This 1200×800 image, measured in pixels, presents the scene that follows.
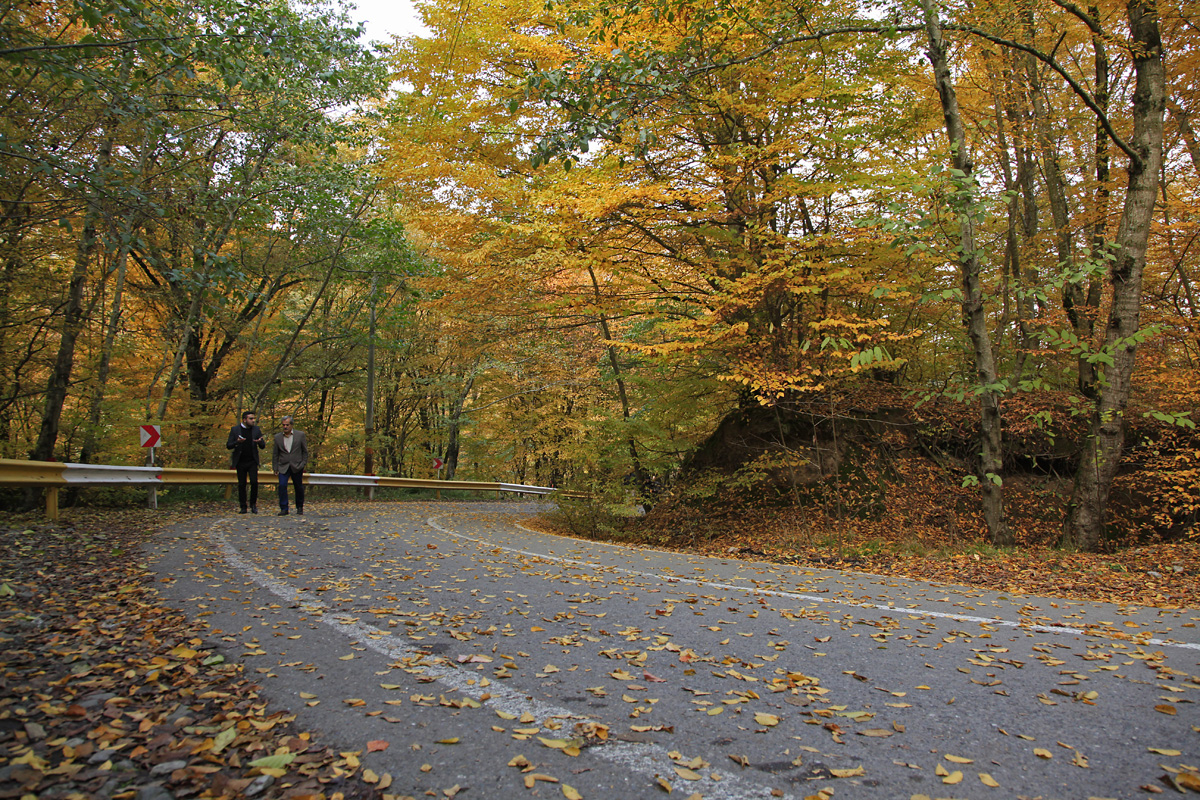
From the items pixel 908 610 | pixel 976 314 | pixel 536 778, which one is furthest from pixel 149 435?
pixel 976 314

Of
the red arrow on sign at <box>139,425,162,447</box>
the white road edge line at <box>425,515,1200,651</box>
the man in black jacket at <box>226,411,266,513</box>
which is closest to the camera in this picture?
the white road edge line at <box>425,515,1200,651</box>

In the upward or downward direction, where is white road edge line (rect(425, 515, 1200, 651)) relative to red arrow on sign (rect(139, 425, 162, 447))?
downward

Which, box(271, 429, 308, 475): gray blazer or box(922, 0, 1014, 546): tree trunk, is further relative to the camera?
box(271, 429, 308, 475): gray blazer

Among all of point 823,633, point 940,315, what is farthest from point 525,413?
point 823,633

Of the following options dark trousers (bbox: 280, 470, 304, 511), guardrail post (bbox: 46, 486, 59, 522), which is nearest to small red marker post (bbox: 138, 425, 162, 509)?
guardrail post (bbox: 46, 486, 59, 522)

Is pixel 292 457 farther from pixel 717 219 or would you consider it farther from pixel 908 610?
pixel 908 610

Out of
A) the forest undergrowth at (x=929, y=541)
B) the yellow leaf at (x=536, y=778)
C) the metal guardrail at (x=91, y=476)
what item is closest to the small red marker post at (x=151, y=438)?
the metal guardrail at (x=91, y=476)

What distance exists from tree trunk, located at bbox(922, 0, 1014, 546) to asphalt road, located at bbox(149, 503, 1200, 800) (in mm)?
3806

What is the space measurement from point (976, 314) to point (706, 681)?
25.2 feet

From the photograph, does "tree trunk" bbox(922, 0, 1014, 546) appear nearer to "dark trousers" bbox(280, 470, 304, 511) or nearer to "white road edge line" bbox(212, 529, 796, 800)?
"white road edge line" bbox(212, 529, 796, 800)

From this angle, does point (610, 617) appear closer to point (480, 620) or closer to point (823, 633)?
point (480, 620)

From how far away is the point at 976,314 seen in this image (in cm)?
890

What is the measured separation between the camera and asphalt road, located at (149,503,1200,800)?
248 centimetres

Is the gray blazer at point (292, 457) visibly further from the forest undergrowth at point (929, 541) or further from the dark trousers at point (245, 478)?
the forest undergrowth at point (929, 541)
